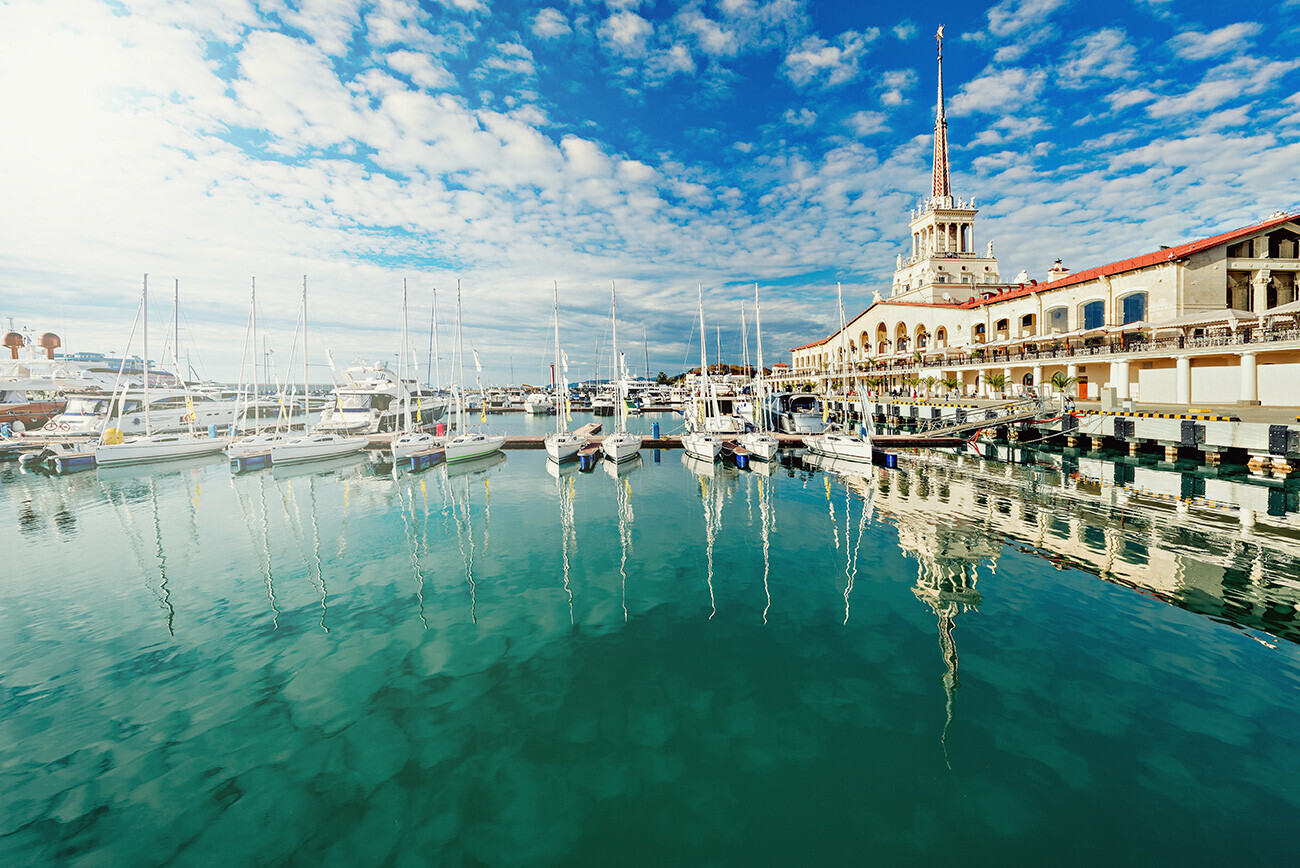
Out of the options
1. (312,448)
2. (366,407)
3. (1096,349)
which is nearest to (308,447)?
(312,448)

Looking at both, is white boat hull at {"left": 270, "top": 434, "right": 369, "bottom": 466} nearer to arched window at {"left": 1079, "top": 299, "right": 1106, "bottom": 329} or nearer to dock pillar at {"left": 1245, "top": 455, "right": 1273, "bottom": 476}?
dock pillar at {"left": 1245, "top": 455, "right": 1273, "bottom": 476}

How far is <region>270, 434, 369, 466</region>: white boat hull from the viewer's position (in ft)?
125

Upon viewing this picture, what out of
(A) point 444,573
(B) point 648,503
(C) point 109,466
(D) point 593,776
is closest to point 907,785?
(D) point 593,776

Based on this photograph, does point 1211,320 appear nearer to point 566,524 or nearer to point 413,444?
point 566,524

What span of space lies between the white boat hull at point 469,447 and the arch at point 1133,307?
59.4 meters

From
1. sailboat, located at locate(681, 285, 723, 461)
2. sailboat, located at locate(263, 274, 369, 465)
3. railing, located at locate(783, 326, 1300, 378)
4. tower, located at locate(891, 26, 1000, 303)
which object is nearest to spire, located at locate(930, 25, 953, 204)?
tower, located at locate(891, 26, 1000, 303)

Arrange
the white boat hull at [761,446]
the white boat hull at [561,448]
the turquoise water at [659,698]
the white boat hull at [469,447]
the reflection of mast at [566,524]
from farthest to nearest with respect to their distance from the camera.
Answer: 1. the white boat hull at [469,447]
2. the white boat hull at [761,446]
3. the white boat hull at [561,448]
4. the reflection of mast at [566,524]
5. the turquoise water at [659,698]

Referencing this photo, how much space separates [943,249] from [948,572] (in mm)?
88534

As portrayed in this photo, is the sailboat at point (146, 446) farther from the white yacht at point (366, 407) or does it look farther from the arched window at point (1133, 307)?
the arched window at point (1133, 307)

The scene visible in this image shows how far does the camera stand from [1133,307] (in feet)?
148

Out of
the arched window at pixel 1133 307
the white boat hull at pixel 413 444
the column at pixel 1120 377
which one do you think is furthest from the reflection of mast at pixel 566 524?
the arched window at pixel 1133 307

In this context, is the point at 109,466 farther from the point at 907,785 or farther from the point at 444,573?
the point at 907,785

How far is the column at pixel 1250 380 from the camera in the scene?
109 feet

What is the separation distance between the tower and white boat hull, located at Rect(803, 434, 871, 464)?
57480mm
